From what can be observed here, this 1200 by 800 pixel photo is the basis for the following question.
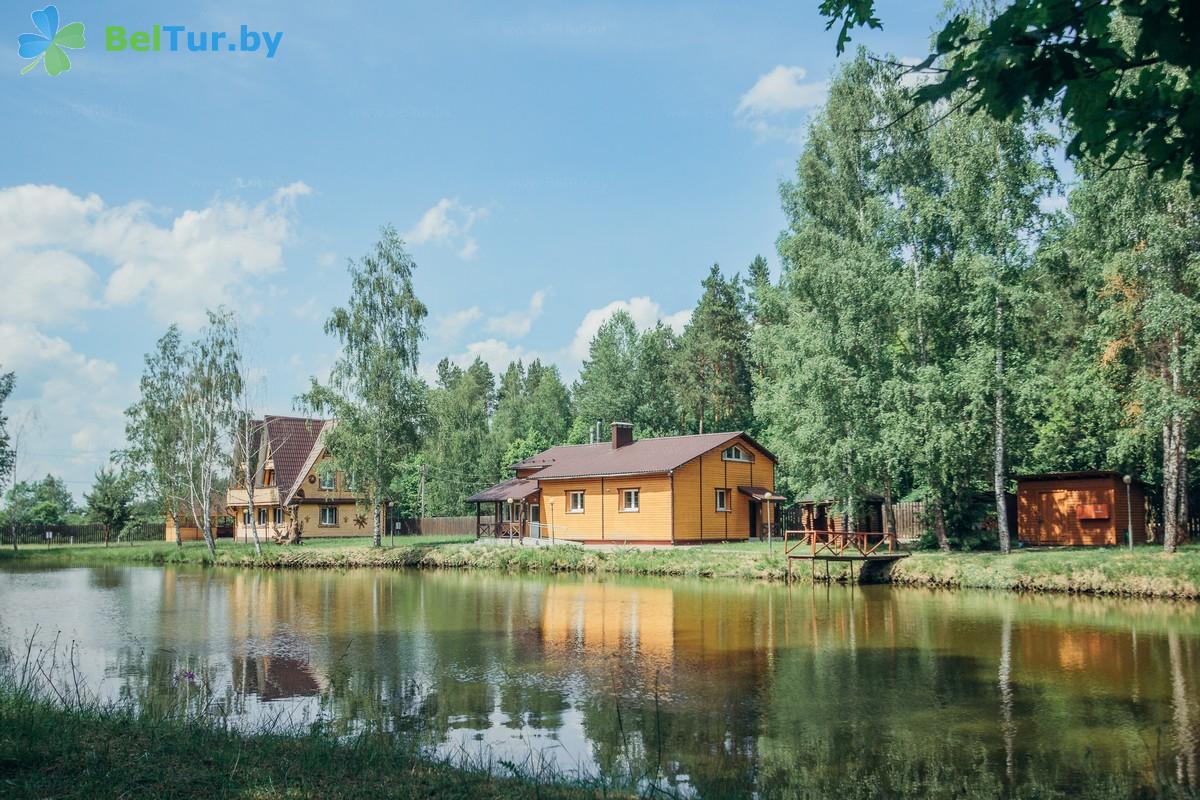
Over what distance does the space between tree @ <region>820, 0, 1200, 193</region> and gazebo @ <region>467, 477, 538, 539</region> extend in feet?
117

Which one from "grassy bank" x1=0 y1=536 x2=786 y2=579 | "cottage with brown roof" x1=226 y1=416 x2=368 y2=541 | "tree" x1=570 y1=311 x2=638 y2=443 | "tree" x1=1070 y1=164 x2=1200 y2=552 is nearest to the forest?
"tree" x1=1070 y1=164 x2=1200 y2=552

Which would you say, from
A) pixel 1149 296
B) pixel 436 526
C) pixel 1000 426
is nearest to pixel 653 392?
pixel 436 526

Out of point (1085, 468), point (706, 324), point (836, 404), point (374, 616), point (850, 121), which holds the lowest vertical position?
point (374, 616)

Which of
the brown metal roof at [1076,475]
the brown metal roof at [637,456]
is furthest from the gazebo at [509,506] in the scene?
the brown metal roof at [1076,475]

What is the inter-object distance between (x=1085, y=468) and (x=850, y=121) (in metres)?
16.0

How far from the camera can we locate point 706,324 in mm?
54562

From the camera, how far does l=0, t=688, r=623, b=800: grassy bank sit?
5.78 meters

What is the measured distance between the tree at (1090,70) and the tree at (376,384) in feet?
118

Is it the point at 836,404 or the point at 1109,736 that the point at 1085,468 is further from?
the point at 1109,736

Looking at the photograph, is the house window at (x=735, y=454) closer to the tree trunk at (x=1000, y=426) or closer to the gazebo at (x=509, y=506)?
the gazebo at (x=509, y=506)

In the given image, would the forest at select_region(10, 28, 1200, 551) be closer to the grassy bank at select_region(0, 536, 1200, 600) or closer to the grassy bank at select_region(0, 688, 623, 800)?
the grassy bank at select_region(0, 536, 1200, 600)

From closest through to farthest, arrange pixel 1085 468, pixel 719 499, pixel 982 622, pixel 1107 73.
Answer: pixel 1107 73, pixel 982 622, pixel 1085 468, pixel 719 499

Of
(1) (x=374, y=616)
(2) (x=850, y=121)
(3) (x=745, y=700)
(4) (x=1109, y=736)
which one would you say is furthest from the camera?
(2) (x=850, y=121)

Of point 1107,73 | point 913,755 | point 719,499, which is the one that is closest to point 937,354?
point 719,499
